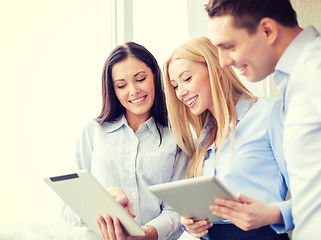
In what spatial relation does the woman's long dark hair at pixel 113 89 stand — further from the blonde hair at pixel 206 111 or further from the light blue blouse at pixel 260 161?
the light blue blouse at pixel 260 161

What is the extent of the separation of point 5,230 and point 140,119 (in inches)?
30.0

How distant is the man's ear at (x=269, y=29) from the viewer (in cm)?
123

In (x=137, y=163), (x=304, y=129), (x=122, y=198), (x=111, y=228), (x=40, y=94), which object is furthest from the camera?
(x=40, y=94)

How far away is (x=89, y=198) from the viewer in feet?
4.54

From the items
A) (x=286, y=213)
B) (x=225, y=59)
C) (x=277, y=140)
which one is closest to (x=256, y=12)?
(x=225, y=59)

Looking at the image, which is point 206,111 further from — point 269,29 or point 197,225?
point 269,29

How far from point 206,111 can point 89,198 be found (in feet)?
2.24

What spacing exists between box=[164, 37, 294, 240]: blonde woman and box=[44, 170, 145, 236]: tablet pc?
21cm

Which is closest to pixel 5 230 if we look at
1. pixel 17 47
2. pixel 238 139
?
pixel 17 47

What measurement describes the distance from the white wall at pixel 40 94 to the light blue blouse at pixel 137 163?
1.46 feet

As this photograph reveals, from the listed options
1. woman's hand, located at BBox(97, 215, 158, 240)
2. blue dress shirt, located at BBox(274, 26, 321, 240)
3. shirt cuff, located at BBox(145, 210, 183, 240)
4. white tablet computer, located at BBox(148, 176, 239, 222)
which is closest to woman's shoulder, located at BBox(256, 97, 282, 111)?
blue dress shirt, located at BBox(274, 26, 321, 240)

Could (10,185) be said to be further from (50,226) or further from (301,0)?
(301,0)

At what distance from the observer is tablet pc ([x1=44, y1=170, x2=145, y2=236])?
130 centimetres

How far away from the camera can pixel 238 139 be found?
160cm
